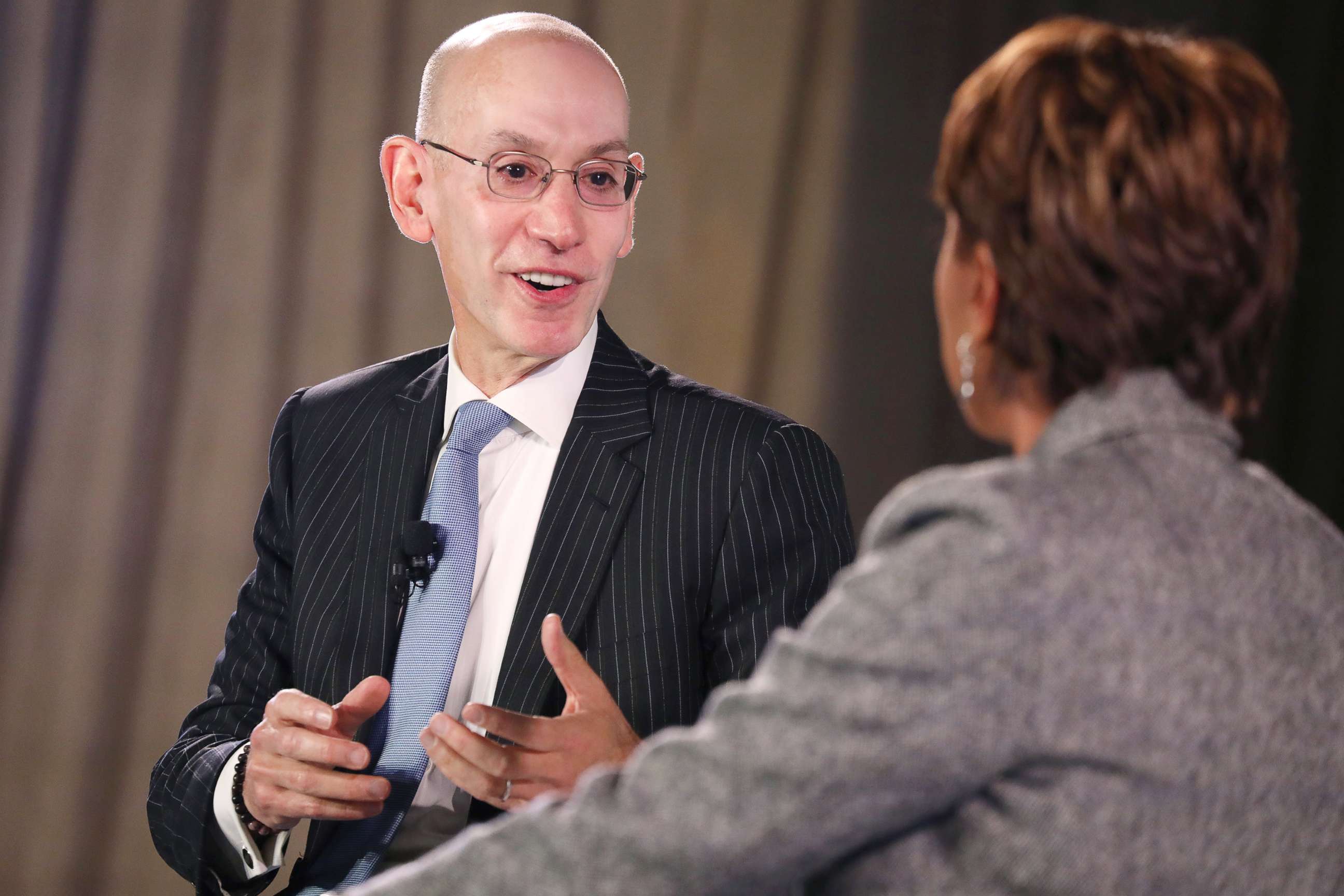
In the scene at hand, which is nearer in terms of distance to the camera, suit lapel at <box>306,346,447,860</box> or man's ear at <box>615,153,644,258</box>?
suit lapel at <box>306,346,447,860</box>

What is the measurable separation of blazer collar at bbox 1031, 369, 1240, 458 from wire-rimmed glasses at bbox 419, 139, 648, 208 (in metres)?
0.97

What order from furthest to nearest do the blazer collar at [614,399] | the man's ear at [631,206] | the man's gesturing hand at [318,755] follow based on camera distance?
the man's ear at [631,206] → the blazer collar at [614,399] → the man's gesturing hand at [318,755]

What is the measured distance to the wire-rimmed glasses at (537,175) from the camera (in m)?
1.70

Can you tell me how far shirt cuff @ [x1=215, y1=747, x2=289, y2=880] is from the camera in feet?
5.05

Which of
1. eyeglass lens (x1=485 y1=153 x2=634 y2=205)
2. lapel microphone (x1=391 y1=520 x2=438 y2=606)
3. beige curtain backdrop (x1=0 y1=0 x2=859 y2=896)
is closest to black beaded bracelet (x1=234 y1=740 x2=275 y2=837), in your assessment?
lapel microphone (x1=391 y1=520 x2=438 y2=606)

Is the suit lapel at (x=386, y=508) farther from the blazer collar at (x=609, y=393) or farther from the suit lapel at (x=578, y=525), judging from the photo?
the suit lapel at (x=578, y=525)

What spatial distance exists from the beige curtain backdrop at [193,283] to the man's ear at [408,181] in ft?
3.68

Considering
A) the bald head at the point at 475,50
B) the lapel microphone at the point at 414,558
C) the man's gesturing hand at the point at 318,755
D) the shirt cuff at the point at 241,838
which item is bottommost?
the shirt cuff at the point at 241,838

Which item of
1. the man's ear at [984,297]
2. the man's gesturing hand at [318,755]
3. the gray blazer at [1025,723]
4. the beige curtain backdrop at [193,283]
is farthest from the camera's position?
the beige curtain backdrop at [193,283]

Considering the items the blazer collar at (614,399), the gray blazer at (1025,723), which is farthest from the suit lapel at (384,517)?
the gray blazer at (1025,723)

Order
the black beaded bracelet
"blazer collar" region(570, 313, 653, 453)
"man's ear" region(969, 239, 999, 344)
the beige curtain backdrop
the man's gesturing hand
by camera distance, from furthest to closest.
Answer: the beige curtain backdrop, "blazer collar" region(570, 313, 653, 453), the black beaded bracelet, the man's gesturing hand, "man's ear" region(969, 239, 999, 344)

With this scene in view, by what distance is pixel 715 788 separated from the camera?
793 millimetres

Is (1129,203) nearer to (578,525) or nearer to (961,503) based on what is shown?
(961,503)

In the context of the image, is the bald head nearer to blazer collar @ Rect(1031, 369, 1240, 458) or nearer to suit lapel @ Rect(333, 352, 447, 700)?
suit lapel @ Rect(333, 352, 447, 700)
